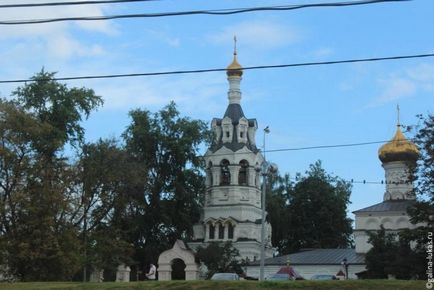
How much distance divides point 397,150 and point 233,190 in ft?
54.3

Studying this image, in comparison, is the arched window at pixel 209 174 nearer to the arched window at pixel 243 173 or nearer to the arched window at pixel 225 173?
the arched window at pixel 225 173

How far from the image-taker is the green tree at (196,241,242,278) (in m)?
62.6

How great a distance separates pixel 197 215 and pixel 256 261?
7328 mm

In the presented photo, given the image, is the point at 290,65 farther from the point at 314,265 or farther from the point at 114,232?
the point at 314,265

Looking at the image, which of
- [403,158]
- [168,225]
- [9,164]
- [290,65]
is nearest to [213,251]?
[168,225]

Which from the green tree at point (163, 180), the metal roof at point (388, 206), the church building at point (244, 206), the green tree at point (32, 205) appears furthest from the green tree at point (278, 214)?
the green tree at point (32, 205)

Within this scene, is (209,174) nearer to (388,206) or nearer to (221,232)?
(221,232)

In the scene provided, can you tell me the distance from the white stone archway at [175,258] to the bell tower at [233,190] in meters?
7.90

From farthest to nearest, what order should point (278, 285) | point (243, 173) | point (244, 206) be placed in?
point (243, 173)
point (244, 206)
point (278, 285)

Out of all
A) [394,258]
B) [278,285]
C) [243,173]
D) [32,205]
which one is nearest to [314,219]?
[243,173]

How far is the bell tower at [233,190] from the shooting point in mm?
69188

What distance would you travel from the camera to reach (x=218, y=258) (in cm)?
6294

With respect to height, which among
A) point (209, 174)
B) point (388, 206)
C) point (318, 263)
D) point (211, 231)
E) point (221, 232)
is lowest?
point (318, 263)

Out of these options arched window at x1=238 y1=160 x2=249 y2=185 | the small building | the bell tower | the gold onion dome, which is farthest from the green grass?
arched window at x1=238 y1=160 x2=249 y2=185
